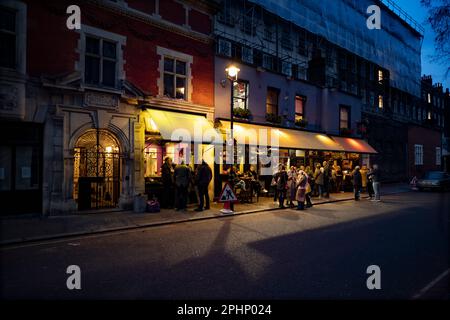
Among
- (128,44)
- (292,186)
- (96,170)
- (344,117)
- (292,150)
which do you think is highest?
(128,44)

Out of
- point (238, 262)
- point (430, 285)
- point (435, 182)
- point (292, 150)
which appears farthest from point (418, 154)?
point (238, 262)

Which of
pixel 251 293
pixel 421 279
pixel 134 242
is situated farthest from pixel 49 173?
pixel 421 279

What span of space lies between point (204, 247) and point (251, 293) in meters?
2.65

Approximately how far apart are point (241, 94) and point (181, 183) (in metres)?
7.41

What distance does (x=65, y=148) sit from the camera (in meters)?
Answer: 10.5

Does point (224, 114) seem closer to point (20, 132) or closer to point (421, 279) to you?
point (20, 132)

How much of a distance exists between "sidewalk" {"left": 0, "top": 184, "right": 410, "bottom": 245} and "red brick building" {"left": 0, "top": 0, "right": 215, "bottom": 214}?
0.81 metres

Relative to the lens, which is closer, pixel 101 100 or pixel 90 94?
pixel 90 94

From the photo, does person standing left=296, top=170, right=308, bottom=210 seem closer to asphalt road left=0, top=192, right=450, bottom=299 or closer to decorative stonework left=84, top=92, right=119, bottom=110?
asphalt road left=0, top=192, right=450, bottom=299

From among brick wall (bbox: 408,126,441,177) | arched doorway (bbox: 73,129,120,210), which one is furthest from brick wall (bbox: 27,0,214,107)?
brick wall (bbox: 408,126,441,177)

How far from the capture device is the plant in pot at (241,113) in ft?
53.1

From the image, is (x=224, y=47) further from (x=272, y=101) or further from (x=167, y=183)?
(x=167, y=183)

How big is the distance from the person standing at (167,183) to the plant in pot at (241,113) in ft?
17.3

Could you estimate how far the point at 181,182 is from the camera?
38.9ft
